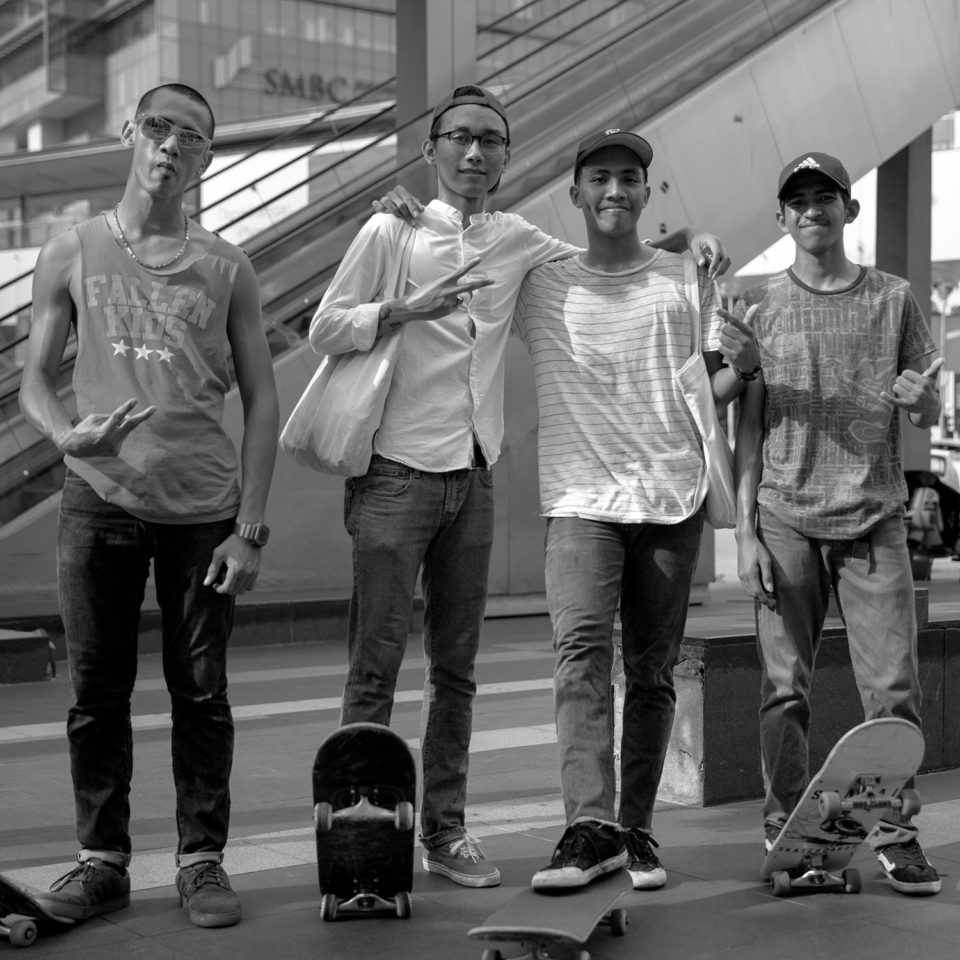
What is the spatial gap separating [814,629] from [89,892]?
7.15 feet

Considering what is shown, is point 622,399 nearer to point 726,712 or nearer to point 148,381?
point 148,381

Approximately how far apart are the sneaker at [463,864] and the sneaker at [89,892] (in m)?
0.89

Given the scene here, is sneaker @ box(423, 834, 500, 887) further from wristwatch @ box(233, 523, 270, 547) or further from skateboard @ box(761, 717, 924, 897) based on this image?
wristwatch @ box(233, 523, 270, 547)

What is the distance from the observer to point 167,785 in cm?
560

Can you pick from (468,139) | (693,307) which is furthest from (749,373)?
(468,139)

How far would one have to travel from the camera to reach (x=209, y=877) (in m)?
3.94

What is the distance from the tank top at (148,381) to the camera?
390 cm

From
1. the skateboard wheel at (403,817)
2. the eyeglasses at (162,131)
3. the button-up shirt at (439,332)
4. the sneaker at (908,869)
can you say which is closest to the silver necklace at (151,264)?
the eyeglasses at (162,131)

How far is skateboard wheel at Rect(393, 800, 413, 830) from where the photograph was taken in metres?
3.82

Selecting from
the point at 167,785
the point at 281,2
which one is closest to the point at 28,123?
the point at 281,2

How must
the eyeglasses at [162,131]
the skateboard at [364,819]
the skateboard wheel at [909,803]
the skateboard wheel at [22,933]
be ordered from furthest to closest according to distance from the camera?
the skateboard wheel at [909,803]
the eyeglasses at [162,131]
the skateboard at [364,819]
the skateboard wheel at [22,933]

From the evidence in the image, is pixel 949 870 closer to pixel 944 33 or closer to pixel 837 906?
pixel 837 906

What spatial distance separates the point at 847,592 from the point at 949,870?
2.98ft

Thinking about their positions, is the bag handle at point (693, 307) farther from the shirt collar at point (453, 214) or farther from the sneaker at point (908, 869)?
the sneaker at point (908, 869)
